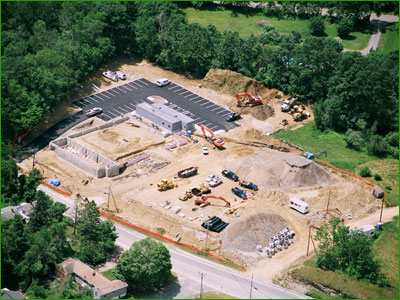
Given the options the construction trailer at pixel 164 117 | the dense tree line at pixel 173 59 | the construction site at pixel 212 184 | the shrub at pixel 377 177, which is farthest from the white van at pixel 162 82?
the shrub at pixel 377 177

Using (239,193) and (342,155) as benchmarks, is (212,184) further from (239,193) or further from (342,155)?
(342,155)

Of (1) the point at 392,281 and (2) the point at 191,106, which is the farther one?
(2) the point at 191,106

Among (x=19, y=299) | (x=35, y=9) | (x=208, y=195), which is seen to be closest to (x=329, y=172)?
(x=208, y=195)

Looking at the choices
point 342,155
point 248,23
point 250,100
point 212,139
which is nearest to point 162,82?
point 250,100

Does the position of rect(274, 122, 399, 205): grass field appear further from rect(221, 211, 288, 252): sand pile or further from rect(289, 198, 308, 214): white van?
rect(221, 211, 288, 252): sand pile

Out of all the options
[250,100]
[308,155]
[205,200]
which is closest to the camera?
[205,200]

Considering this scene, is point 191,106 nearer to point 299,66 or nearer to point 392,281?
point 299,66

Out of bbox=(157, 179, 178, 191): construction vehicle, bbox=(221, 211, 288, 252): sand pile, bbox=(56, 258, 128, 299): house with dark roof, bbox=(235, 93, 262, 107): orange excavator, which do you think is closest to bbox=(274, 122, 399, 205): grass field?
bbox=(235, 93, 262, 107): orange excavator
